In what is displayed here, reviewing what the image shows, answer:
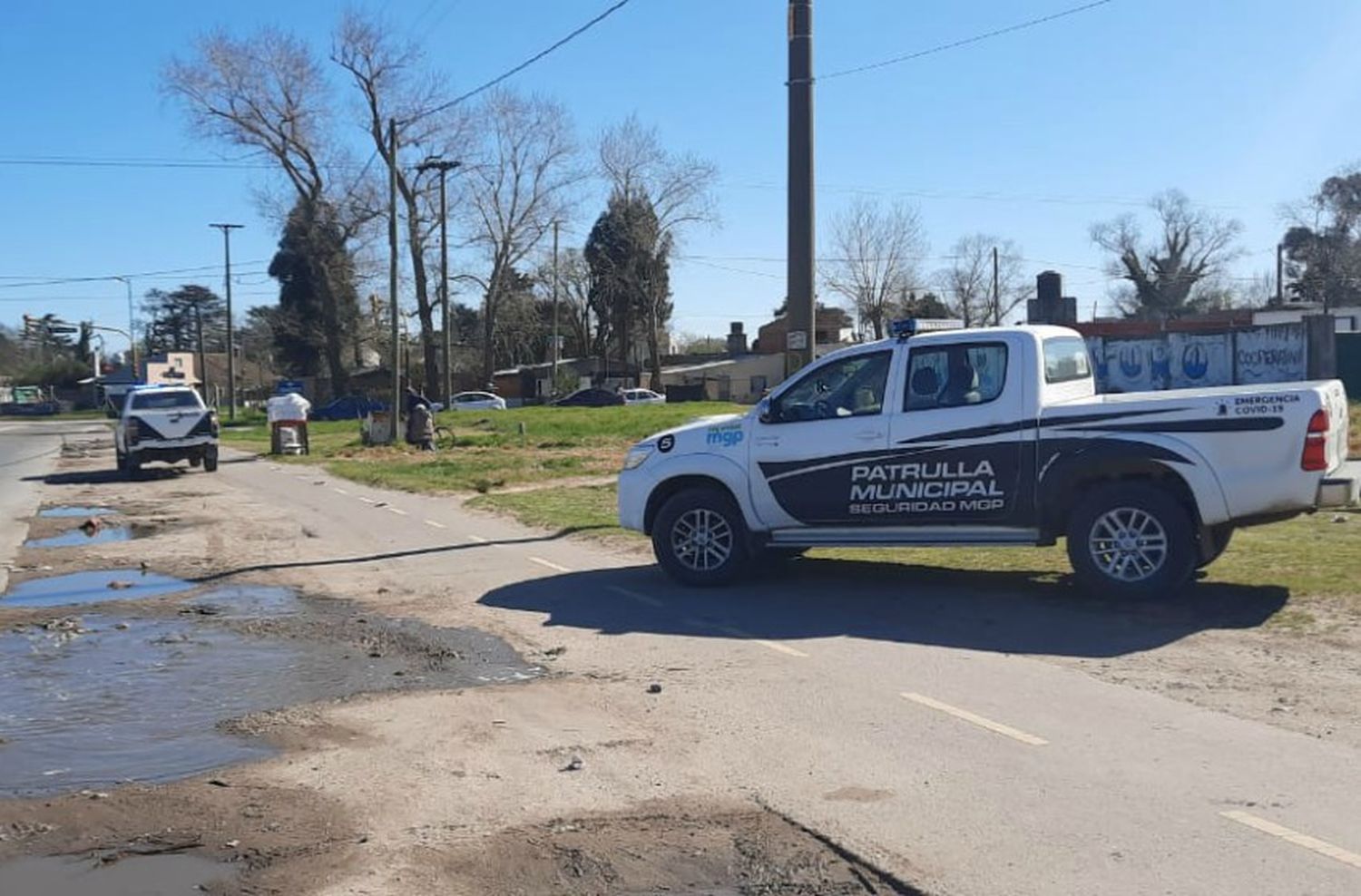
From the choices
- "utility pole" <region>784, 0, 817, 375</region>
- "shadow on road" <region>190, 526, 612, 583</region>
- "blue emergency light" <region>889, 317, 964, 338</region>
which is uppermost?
"utility pole" <region>784, 0, 817, 375</region>

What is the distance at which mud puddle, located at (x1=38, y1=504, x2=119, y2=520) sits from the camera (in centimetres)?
1905

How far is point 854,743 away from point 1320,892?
2.34m

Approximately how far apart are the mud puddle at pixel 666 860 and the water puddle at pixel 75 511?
15863 mm

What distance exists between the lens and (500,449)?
31.2 metres

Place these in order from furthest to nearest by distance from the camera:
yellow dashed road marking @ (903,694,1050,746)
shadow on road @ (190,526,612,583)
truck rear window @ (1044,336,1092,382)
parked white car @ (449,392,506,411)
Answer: parked white car @ (449,392,506,411)
shadow on road @ (190,526,612,583)
truck rear window @ (1044,336,1092,382)
yellow dashed road marking @ (903,694,1050,746)

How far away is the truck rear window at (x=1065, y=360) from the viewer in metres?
9.88

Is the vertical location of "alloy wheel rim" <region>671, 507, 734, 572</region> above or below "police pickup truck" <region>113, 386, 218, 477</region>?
below

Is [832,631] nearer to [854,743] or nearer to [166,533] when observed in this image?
[854,743]

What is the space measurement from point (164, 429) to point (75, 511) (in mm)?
7403

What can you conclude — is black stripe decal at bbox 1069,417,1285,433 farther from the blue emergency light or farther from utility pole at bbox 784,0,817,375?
utility pole at bbox 784,0,817,375

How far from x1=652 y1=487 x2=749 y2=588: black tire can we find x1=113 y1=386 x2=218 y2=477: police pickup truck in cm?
1881

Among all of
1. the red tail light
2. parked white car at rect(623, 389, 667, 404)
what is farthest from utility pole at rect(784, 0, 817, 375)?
parked white car at rect(623, 389, 667, 404)

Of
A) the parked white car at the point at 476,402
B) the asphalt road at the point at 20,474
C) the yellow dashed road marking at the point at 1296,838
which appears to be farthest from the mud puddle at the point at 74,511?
the parked white car at the point at 476,402

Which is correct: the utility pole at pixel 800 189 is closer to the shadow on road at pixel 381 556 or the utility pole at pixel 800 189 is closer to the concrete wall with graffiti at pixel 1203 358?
the shadow on road at pixel 381 556
